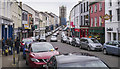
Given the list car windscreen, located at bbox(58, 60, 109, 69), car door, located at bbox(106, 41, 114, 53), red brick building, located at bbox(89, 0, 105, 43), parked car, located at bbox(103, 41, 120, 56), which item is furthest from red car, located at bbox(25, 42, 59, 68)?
red brick building, located at bbox(89, 0, 105, 43)

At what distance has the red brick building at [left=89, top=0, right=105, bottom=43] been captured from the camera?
32969mm

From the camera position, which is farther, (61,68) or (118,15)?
(118,15)

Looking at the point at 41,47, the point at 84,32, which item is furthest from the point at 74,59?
the point at 84,32

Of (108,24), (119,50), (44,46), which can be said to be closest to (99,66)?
(44,46)

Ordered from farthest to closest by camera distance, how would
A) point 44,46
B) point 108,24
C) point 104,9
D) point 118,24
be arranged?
1. point 104,9
2. point 108,24
3. point 118,24
4. point 44,46

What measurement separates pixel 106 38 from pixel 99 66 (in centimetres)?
2719

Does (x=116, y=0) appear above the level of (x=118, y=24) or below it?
above

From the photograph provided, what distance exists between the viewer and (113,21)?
2848cm

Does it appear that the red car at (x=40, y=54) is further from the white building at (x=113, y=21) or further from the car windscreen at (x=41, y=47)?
the white building at (x=113, y=21)

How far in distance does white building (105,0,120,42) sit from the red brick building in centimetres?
169

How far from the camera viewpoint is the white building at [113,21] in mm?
27298

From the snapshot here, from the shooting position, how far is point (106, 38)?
3134cm

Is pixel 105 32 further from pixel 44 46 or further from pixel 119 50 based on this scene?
pixel 44 46

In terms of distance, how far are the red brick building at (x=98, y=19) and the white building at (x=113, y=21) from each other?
1693 millimetres
